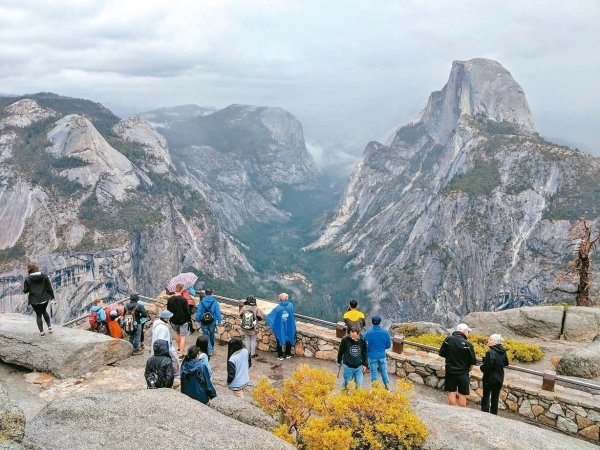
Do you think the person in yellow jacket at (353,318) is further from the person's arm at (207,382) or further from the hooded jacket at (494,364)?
the person's arm at (207,382)

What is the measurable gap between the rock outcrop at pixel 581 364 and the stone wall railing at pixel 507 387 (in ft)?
6.70

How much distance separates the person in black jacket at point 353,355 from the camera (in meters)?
11.9

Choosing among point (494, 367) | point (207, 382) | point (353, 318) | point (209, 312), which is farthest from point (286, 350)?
point (207, 382)

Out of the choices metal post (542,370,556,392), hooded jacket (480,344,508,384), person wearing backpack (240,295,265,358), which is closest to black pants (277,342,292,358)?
person wearing backpack (240,295,265,358)

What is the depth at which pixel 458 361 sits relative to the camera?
38.9 feet

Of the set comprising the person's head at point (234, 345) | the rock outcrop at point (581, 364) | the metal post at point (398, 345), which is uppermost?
the person's head at point (234, 345)

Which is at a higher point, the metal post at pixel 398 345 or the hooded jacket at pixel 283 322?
the hooded jacket at pixel 283 322

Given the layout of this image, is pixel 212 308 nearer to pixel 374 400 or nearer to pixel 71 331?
pixel 71 331

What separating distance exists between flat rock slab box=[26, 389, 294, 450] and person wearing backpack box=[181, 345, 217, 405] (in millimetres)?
1143

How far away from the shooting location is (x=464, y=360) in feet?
38.8

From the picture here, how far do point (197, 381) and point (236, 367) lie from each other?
1.53m

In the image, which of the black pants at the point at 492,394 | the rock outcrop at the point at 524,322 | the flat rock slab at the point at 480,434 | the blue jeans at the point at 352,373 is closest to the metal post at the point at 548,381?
the black pants at the point at 492,394

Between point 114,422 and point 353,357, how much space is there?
6290 mm

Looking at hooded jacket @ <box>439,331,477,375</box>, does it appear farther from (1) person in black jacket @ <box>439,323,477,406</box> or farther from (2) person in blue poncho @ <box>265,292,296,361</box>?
(2) person in blue poncho @ <box>265,292,296,361</box>
